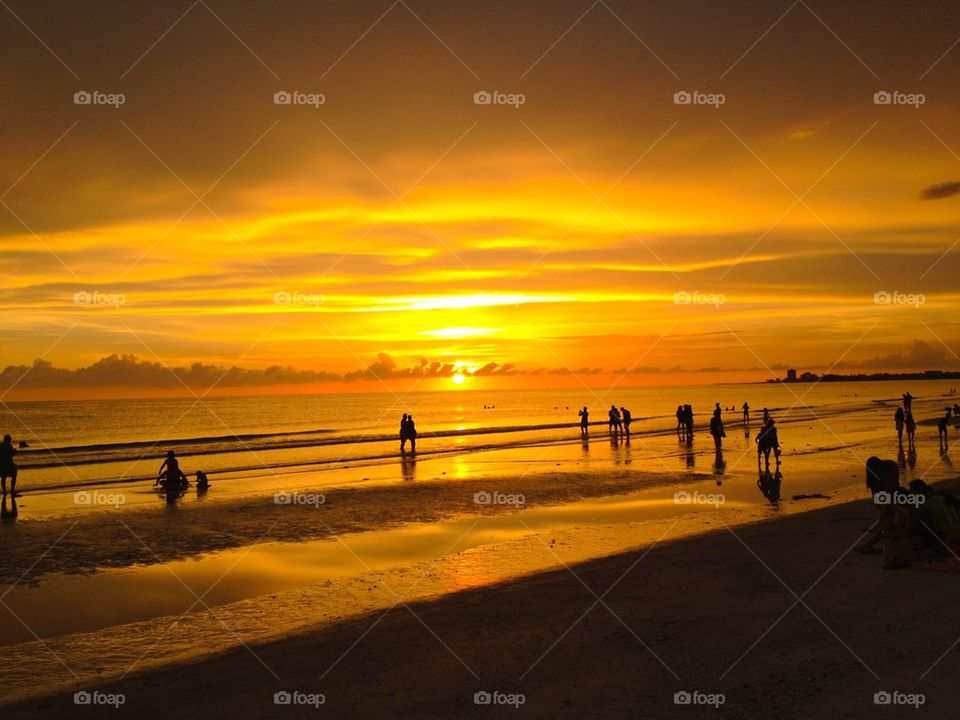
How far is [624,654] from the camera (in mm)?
8977

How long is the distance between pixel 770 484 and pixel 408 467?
61.0 feet

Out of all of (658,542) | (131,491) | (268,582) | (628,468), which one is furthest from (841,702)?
(131,491)

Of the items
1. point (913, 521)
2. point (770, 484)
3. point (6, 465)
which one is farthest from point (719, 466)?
point (6, 465)

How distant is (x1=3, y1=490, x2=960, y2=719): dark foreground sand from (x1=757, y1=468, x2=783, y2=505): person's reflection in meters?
10.6

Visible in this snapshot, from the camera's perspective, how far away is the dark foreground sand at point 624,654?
7.52 metres

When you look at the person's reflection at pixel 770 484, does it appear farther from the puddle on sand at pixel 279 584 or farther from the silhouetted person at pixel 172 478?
the silhouetted person at pixel 172 478

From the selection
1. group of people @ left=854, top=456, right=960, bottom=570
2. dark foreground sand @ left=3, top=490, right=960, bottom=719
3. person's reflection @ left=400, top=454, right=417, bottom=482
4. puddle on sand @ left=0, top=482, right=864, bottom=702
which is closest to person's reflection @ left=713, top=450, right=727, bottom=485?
puddle on sand @ left=0, top=482, right=864, bottom=702

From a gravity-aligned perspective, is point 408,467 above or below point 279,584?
above

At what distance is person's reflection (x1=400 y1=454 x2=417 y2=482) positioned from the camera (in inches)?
1318

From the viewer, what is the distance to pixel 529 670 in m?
→ 8.73

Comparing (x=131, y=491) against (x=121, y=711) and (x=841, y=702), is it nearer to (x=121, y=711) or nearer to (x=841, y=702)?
(x=121, y=711)

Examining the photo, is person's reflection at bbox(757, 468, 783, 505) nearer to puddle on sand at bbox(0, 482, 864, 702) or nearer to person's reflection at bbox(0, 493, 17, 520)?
puddle on sand at bbox(0, 482, 864, 702)

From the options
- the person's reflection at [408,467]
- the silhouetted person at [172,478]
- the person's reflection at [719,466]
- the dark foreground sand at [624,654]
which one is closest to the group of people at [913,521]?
the dark foreground sand at [624,654]

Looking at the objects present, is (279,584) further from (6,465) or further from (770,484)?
(6,465)
